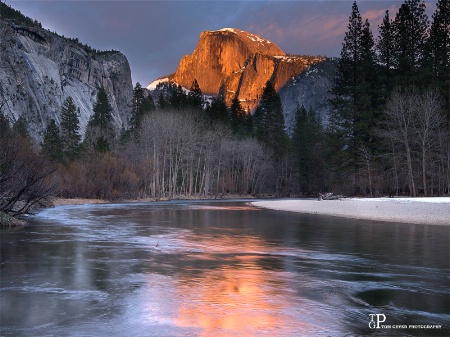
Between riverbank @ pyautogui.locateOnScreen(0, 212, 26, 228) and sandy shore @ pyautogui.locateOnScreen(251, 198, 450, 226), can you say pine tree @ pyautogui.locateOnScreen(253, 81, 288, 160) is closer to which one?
sandy shore @ pyautogui.locateOnScreen(251, 198, 450, 226)

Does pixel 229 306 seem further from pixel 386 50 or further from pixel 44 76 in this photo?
pixel 44 76

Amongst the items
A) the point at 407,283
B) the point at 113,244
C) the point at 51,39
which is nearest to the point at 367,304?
the point at 407,283

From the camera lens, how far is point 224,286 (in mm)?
10195

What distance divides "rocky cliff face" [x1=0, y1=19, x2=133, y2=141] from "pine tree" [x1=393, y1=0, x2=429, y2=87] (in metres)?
82.0

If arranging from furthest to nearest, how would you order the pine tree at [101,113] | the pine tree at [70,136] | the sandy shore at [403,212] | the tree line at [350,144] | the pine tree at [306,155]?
the pine tree at [101,113] → the pine tree at [306,155] → the pine tree at [70,136] → the tree line at [350,144] → the sandy shore at [403,212]

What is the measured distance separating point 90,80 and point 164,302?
176377 millimetres

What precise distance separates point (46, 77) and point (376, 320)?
148 m

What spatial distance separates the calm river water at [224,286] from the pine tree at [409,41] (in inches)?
1547

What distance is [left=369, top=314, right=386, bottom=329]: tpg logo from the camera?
7297 mm

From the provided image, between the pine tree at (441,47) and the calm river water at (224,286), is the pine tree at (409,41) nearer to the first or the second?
the pine tree at (441,47)

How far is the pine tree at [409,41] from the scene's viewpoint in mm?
53312

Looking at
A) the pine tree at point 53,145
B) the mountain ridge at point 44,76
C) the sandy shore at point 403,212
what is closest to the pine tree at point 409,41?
the sandy shore at point 403,212

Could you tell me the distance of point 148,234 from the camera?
2136cm

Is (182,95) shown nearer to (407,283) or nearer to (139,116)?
(139,116)
